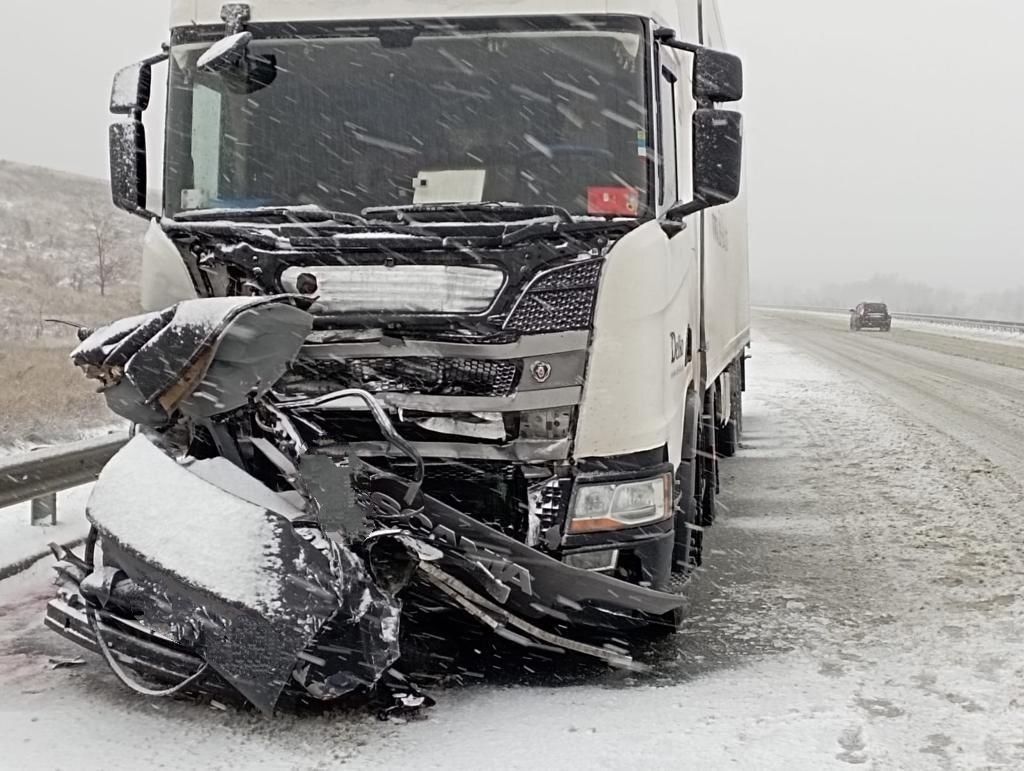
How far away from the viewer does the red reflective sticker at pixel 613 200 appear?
188 inches

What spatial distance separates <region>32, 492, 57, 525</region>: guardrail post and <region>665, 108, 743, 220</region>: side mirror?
4.56 meters

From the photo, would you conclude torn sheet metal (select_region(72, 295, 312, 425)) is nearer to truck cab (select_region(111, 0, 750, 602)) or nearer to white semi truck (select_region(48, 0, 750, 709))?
white semi truck (select_region(48, 0, 750, 709))

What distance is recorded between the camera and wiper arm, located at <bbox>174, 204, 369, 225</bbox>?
4.72m

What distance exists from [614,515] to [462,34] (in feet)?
7.42

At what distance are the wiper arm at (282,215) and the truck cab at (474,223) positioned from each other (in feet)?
0.04

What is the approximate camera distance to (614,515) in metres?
4.51

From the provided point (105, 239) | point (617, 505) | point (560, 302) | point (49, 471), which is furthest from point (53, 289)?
point (617, 505)

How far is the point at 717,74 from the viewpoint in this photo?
4879 millimetres

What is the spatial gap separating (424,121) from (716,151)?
1302mm

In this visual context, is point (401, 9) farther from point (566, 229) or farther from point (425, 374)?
point (425, 374)

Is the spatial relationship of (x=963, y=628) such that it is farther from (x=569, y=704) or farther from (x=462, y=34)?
(x=462, y=34)

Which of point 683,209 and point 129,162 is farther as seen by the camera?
point 129,162

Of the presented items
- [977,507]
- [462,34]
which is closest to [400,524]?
[462,34]

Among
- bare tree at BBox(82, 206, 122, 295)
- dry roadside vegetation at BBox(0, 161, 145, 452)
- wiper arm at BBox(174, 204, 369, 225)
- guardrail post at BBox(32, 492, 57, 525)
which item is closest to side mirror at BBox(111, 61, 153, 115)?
wiper arm at BBox(174, 204, 369, 225)
